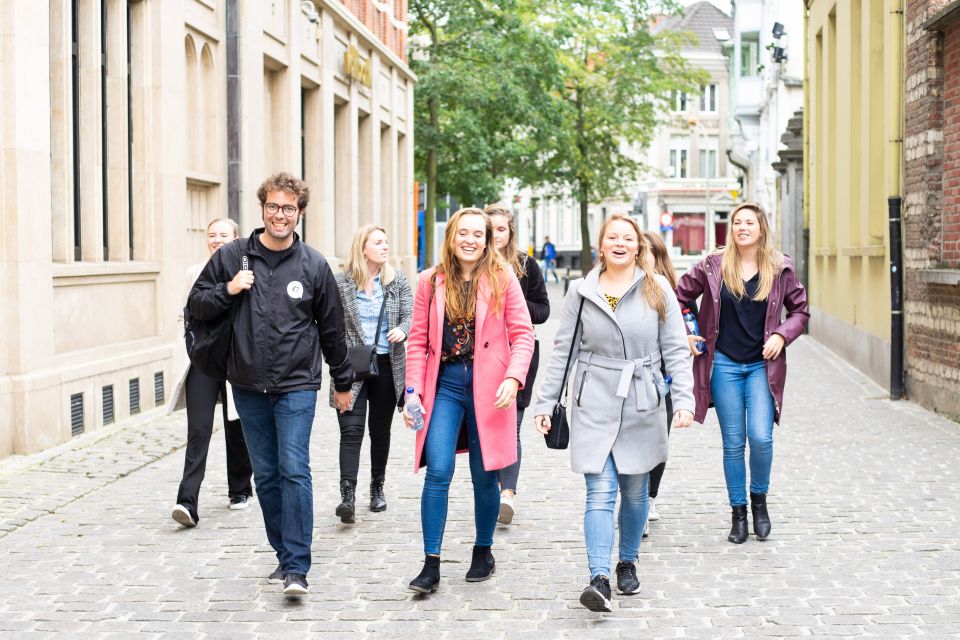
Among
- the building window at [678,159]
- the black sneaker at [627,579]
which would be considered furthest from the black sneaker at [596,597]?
the building window at [678,159]

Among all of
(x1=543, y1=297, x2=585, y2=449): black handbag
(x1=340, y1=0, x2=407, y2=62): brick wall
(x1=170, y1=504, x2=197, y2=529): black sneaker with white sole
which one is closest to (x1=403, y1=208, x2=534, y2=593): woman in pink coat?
(x1=543, y1=297, x2=585, y2=449): black handbag

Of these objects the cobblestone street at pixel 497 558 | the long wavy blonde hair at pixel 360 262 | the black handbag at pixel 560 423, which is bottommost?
the cobblestone street at pixel 497 558

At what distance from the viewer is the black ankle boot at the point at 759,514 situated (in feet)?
24.7

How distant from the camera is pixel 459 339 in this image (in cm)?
643

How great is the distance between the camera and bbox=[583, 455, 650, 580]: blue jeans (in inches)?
235

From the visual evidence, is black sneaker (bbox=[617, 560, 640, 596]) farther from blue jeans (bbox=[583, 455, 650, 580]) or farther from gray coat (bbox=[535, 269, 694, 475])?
gray coat (bbox=[535, 269, 694, 475])

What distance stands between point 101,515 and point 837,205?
15.2m

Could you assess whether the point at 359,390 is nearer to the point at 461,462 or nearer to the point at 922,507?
the point at 461,462

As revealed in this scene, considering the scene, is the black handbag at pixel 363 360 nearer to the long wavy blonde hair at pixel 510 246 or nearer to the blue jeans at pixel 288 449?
the long wavy blonde hair at pixel 510 246

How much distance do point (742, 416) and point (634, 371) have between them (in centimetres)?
162

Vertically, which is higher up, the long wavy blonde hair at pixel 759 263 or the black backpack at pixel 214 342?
the long wavy blonde hair at pixel 759 263

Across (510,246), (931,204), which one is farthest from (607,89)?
(510,246)

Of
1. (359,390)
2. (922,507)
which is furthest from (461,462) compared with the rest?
(922,507)

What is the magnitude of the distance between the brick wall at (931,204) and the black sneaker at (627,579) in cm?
723
